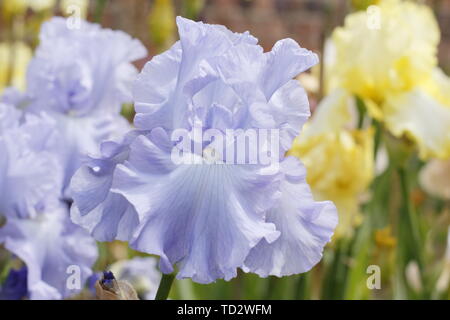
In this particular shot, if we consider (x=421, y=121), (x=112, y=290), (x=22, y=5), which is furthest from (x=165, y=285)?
(x=22, y=5)

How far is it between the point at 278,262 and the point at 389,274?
779 mm

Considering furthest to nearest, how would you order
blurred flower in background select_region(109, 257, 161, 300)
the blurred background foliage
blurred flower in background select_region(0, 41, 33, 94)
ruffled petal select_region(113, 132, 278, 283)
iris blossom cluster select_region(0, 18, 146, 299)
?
blurred flower in background select_region(0, 41, 33, 94) → the blurred background foliage → blurred flower in background select_region(109, 257, 161, 300) → iris blossom cluster select_region(0, 18, 146, 299) → ruffled petal select_region(113, 132, 278, 283)

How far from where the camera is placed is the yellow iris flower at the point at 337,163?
0.92 metres

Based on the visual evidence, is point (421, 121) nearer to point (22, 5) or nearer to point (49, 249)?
point (49, 249)

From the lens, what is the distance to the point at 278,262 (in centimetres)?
46

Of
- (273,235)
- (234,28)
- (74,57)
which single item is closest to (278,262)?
(273,235)

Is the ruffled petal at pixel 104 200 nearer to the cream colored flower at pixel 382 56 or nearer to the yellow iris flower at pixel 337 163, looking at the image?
the yellow iris flower at pixel 337 163

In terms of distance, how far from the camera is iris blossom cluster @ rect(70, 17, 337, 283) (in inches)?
17.3

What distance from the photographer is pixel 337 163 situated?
92 cm

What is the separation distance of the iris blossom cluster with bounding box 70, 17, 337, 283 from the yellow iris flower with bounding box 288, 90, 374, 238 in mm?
437

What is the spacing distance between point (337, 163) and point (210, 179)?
19.6 inches

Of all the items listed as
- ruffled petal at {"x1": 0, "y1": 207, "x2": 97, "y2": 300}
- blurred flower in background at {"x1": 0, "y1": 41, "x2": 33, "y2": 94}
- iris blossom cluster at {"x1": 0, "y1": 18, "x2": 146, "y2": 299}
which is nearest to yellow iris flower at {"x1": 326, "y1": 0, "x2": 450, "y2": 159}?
iris blossom cluster at {"x1": 0, "y1": 18, "x2": 146, "y2": 299}

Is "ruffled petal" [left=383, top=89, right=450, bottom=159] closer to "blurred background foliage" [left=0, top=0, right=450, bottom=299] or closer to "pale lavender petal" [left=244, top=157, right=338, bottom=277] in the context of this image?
"blurred background foliage" [left=0, top=0, right=450, bottom=299]

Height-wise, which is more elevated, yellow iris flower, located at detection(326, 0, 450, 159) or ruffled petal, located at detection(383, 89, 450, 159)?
yellow iris flower, located at detection(326, 0, 450, 159)
